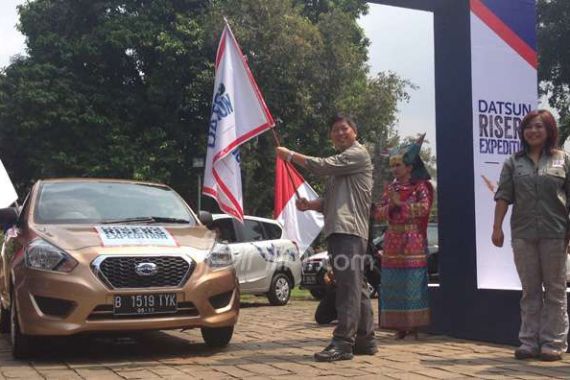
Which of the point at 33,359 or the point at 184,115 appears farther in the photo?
the point at 184,115

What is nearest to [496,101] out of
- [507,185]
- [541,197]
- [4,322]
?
[507,185]

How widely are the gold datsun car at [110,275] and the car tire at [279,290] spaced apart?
6590mm

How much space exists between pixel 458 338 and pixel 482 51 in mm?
2825

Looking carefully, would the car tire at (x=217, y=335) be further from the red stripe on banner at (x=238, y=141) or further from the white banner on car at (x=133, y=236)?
the red stripe on banner at (x=238, y=141)

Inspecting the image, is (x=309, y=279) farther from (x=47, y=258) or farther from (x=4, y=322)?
(x=47, y=258)

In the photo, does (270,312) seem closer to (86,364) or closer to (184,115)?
(86,364)

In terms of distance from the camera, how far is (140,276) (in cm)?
577

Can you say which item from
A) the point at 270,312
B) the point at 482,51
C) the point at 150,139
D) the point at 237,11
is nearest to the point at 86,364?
the point at 482,51

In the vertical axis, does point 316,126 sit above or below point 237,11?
below

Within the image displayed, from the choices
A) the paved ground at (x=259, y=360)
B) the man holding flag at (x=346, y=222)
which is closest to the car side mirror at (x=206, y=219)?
the paved ground at (x=259, y=360)

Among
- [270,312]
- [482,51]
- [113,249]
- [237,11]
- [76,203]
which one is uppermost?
[237,11]

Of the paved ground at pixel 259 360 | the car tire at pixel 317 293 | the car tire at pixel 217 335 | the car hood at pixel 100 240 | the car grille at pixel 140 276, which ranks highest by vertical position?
the car hood at pixel 100 240

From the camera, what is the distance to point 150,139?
26.4 metres

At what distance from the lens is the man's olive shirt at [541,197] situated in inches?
224
